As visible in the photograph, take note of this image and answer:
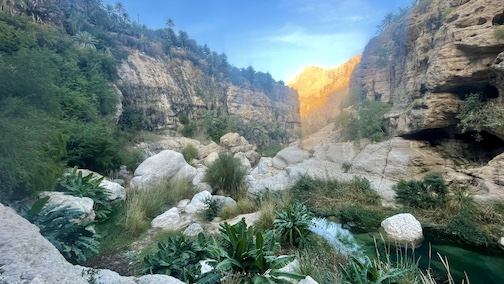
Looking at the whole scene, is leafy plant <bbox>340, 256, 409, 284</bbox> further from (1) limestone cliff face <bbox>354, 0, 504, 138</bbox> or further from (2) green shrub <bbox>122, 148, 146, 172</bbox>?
(2) green shrub <bbox>122, 148, 146, 172</bbox>

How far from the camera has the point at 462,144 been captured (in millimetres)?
7992

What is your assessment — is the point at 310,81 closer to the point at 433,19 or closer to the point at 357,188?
the point at 433,19

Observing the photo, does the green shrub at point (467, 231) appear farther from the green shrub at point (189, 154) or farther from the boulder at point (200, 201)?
the green shrub at point (189, 154)

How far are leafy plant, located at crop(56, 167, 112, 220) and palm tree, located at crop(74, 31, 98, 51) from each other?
15573 millimetres

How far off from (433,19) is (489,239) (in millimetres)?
10085

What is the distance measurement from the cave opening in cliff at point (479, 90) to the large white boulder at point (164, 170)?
28.8ft

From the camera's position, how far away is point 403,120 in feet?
30.3

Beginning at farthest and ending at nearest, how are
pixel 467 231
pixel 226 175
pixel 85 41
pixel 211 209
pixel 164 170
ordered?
pixel 85 41 < pixel 164 170 < pixel 226 175 < pixel 211 209 < pixel 467 231

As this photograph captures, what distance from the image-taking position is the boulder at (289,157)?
11.9 metres

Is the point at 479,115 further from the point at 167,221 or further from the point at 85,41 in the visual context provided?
the point at 85,41

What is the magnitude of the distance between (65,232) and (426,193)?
6697 millimetres

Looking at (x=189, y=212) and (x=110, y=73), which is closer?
(x=189, y=212)

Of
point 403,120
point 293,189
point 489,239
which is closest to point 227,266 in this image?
point 489,239

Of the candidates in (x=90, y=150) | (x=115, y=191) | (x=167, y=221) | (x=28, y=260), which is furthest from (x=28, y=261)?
(x=90, y=150)
